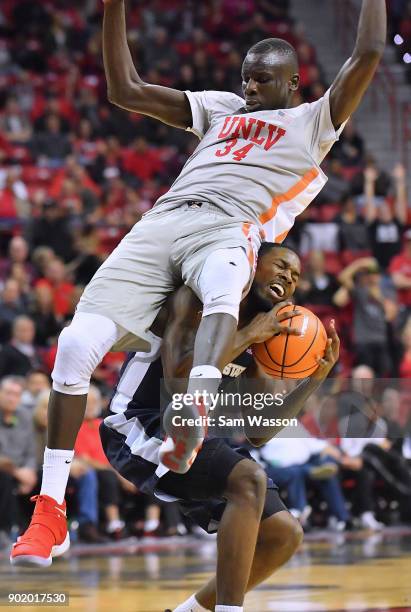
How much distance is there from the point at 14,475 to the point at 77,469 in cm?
59

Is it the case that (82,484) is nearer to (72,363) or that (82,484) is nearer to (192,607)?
(192,607)

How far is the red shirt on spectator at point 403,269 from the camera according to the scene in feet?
47.3

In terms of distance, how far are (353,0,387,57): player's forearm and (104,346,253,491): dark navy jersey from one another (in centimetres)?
143

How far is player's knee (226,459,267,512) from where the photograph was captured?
16.2 ft

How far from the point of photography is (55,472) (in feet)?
17.0

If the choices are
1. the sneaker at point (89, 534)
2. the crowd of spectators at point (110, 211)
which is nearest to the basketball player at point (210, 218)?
the crowd of spectators at point (110, 211)

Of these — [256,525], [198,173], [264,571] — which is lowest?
[264,571]

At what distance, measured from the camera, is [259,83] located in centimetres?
538

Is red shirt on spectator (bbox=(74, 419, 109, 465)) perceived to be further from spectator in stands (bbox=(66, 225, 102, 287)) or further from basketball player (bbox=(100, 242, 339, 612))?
basketball player (bbox=(100, 242, 339, 612))

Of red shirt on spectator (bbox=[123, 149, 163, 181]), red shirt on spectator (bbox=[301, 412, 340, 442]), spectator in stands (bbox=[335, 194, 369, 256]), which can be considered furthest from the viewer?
red shirt on spectator (bbox=[123, 149, 163, 181])

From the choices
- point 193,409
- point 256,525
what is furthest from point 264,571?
point 193,409

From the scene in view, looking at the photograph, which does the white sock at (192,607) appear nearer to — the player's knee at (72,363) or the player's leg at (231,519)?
the player's leg at (231,519)

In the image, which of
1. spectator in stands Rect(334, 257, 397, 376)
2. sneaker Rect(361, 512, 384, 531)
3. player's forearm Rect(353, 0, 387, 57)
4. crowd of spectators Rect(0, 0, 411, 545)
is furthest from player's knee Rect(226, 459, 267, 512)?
spectator in stands Rect(334, 257, 397, 376)

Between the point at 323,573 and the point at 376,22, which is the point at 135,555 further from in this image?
the point at 376,22
